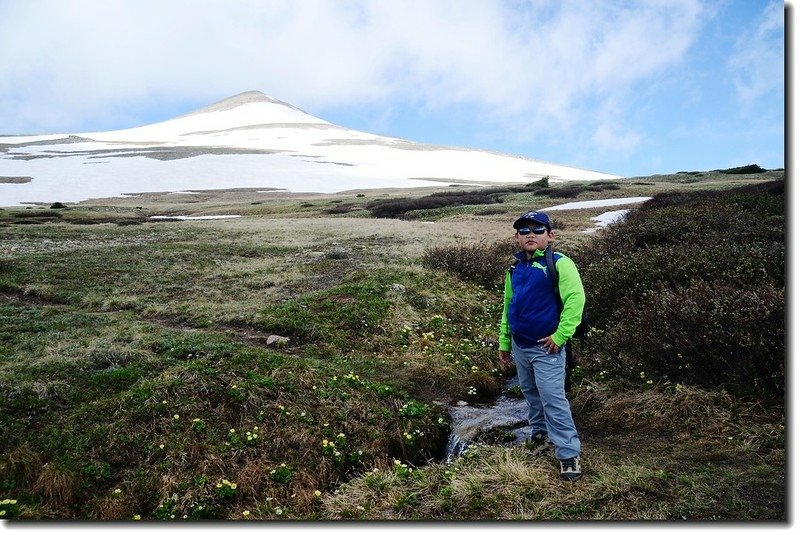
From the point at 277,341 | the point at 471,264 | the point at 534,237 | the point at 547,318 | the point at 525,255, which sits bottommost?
the point at 277,341

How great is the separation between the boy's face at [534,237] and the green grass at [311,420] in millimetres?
2779

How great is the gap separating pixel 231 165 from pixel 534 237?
127 m

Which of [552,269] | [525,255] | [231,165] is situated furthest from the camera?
[231,165]

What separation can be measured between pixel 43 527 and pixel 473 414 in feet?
22.1

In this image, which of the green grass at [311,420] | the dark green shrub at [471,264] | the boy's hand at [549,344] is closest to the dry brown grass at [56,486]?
the green grass at [311,420]

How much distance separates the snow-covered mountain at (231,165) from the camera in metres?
102

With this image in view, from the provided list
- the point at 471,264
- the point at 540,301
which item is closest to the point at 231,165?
the point at 471,264

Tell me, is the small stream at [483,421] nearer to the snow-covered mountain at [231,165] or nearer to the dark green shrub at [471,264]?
the dark green shrub at [471,264]

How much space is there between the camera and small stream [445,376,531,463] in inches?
331

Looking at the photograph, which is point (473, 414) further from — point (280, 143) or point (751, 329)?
point (280, 143)

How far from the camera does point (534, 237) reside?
6398mm

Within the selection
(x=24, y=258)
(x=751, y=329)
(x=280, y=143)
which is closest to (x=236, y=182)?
(x=280, y=143)

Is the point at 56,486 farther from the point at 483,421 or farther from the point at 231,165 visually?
the point at 231,165

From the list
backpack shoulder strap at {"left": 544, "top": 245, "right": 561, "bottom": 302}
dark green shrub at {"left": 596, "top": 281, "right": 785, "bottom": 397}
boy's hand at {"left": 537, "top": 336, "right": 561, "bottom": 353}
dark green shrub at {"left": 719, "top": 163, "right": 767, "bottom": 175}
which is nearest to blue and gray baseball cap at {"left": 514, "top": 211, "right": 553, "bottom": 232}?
backpack shoulder strap at {"left": 544, "top": 245, "right": 561, "bottom": 302}
